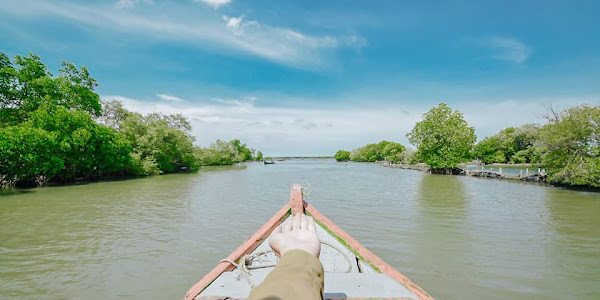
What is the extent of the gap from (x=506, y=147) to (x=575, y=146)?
44860 mm

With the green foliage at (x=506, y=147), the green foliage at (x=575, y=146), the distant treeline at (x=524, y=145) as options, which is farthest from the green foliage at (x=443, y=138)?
the green foliage at (x=506, y=147)

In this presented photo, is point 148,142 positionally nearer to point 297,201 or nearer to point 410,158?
point 297,201

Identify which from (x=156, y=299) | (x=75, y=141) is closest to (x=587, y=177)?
(x=156, y=299)

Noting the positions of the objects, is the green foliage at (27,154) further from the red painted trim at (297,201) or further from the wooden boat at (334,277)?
the wooden boat at (334,277)

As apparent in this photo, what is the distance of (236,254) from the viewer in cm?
362

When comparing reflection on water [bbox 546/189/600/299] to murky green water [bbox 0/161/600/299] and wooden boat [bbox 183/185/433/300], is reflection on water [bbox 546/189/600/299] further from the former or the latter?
wooden boat [bbox 183/185/433/300]

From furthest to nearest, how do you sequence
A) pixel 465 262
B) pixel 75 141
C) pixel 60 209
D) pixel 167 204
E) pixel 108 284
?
pixel 75 141, pixel 167 204, pixel 60 209, pixel 465 262, pixel 108 284

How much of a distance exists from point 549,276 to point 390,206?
7.29 m

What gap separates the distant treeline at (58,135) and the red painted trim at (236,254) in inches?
915

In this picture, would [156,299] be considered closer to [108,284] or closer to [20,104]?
[108,284]

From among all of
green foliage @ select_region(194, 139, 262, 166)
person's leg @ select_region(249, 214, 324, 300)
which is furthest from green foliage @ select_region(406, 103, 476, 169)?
green foliage @ select_region(194, 139, 262, 166)

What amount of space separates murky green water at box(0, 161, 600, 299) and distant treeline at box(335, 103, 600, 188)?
267 inches

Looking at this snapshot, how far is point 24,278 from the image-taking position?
5379 mm

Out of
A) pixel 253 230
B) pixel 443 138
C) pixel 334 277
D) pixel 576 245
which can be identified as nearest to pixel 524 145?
pixel 443 138
